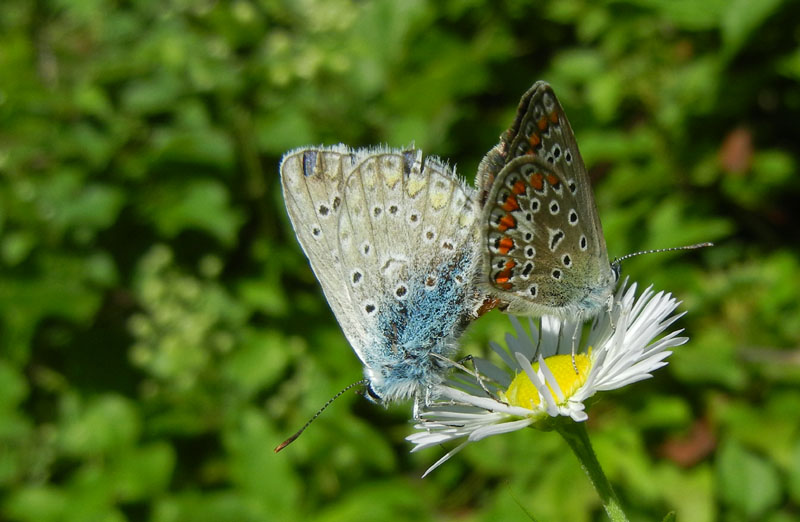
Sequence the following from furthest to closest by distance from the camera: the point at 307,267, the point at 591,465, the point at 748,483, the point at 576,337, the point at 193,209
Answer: the point at 307,267 → the point at 193,209 → the point at 748,483 → the point at 576,337 → the point at 591,465

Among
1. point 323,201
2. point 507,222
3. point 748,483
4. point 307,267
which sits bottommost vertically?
point 748,483

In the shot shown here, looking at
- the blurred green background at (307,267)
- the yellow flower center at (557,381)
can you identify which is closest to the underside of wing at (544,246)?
the yellow flower center at (557,381)

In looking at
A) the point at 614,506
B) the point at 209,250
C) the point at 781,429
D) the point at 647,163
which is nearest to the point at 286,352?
the point at 209,250

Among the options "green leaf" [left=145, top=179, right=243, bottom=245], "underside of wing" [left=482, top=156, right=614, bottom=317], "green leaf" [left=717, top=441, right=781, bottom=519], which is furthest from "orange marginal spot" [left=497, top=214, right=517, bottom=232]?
"green leaf" [left=145, top=179, right=243, bottom=245]

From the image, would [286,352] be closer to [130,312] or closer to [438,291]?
[130,312]

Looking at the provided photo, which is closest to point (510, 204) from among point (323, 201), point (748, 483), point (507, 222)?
point (507, 222)

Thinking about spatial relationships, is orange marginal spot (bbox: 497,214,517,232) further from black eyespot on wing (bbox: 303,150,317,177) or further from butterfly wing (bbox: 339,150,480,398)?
black eyespot on wing (bbox: 303,150,317,177)

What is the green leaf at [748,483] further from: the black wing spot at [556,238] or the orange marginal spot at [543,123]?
the orange marginal spot at [543,123]

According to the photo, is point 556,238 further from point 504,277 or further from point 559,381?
point 559,381
